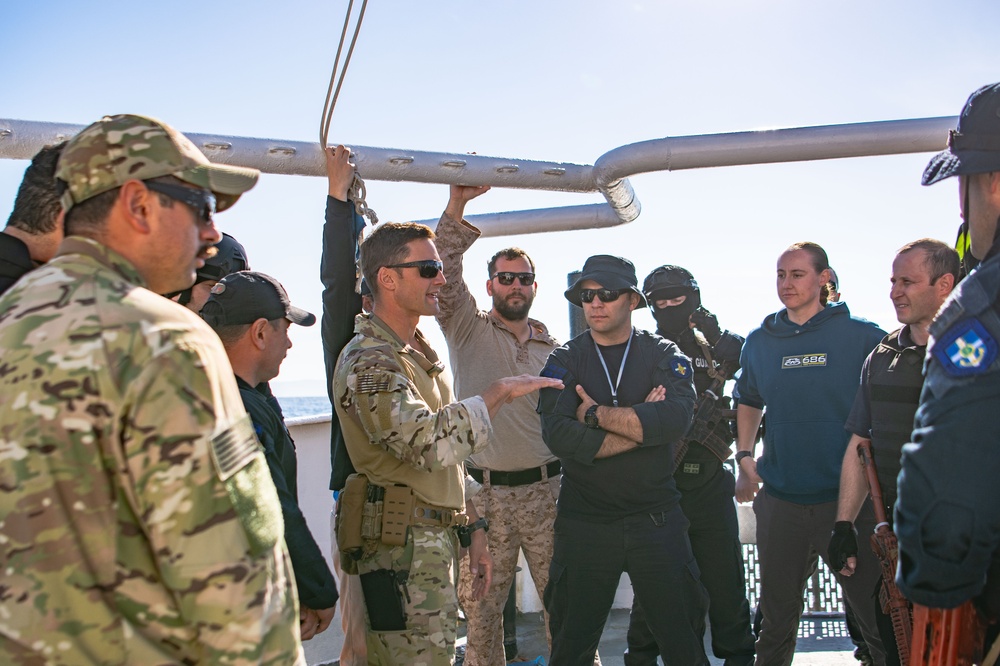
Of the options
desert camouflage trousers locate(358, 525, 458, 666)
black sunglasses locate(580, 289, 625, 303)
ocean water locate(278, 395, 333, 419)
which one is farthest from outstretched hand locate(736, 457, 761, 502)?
ocean water locate(278, 395, 333, 419)

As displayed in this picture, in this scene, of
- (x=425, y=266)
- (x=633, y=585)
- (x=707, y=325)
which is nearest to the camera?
(x=425, y=266)

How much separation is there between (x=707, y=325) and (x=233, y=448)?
4607mm

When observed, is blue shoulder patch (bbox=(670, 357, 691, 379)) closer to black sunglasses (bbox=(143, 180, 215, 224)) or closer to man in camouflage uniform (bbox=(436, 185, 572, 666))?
man in camouflage uniform (bbox=(436, 185, 572, 666))

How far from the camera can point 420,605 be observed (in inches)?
122

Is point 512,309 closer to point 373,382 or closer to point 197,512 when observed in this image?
point 373,382

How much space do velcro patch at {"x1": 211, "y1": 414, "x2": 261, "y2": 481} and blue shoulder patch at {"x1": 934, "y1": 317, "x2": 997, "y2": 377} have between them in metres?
1.62

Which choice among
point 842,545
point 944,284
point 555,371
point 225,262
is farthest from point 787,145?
point 225,262

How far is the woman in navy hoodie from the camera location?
458 centimetres

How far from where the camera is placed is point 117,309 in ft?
5.08

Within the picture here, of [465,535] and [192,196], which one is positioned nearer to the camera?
[192,196]

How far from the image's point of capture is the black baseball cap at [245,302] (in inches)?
118

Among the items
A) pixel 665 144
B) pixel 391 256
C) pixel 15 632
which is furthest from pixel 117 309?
pixel 665 144

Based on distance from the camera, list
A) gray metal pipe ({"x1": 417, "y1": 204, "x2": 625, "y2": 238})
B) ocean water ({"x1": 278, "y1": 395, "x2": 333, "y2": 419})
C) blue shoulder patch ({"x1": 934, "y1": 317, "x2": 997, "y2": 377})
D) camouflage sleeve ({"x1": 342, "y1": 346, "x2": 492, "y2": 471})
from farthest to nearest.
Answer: ocean water ({"x1": 278, "y1": 395, "x2": 333, "y2": 419})
gray metal pipe ({"x1": 417, "y1": 204, "x2": 625, "y2": 238})
camouflage sleeve ({"x1": 342, "y1": 346, "x2": 492, "y2": 471})
blue shoulder patch ({"x1": 934, "y1": 317, "x2": 997, "y2": 377})

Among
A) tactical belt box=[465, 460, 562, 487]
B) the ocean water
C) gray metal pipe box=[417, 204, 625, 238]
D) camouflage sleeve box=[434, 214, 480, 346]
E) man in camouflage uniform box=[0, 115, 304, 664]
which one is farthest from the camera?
the ocean water
